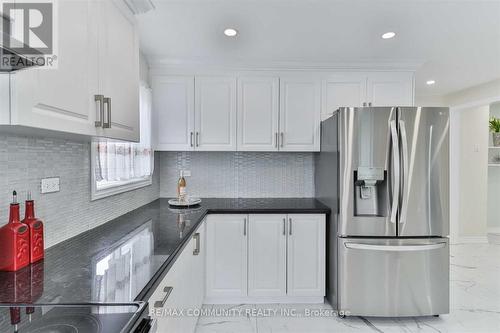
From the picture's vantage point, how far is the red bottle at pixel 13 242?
111cm

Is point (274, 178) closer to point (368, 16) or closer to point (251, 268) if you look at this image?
point (251, 268)

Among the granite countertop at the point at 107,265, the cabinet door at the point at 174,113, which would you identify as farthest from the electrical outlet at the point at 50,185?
the cabinet door at the point at 174,113

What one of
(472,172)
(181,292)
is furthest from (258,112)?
(472,172)

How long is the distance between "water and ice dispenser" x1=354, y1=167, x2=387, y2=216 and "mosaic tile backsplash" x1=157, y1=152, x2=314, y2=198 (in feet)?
3.01

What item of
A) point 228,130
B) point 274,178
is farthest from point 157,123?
point 274,178

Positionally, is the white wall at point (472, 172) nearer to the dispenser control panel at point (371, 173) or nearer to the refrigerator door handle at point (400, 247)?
the refrigerator door handle at point (400, 247)

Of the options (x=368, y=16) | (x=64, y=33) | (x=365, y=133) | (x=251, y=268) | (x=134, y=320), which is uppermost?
(x=368, y=16)

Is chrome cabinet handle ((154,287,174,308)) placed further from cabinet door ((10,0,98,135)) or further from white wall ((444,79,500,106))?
white wall ((444,79,500,106))

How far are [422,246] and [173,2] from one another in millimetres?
2834

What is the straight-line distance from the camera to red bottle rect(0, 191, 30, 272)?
1110 mm

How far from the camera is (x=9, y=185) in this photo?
3.97 ft

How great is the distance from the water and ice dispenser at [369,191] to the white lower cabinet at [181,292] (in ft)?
4.57

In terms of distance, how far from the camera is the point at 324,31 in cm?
249

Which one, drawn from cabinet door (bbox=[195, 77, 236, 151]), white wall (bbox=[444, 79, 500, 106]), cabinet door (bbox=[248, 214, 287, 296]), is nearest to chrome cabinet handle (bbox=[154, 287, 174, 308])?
cabinet door (bbox=[248, 214, 287, 296])
